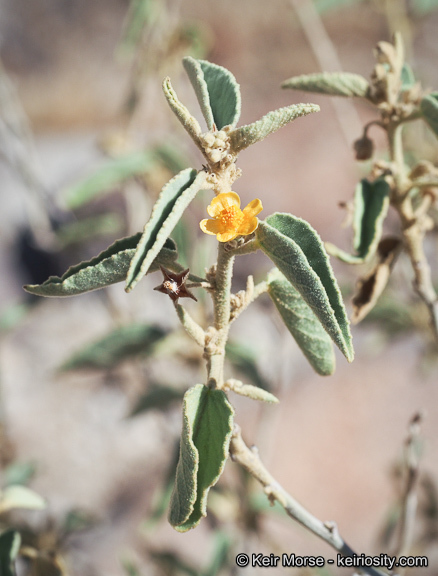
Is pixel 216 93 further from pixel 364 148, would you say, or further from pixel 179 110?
pixel 364 148

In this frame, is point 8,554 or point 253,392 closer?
point 253,392

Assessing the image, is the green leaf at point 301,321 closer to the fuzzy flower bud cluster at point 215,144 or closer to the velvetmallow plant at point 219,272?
the velvetmallow plant at point 219,272

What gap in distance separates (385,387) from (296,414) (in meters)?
0.30

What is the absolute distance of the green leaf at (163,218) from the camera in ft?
1.08

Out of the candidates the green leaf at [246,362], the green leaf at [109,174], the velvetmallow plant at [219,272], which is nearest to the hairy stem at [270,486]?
the velvetmallow plant at [219,272]

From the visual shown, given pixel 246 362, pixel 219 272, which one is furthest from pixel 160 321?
pixel 219 272

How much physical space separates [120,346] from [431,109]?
23.7 inches

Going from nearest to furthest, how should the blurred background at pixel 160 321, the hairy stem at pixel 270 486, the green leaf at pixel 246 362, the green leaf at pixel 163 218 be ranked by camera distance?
1. the green leaf at pixel 163 218
2. the hairy stem at pixel 270 486
3. the green leaf at pixel 246 362
4. the blurred background at pixel 160 321

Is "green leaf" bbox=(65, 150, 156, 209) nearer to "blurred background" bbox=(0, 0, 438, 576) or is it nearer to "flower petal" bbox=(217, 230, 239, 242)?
"blurred background" bbox=(0, 0, 438, 576)

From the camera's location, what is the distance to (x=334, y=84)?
0.50 meters

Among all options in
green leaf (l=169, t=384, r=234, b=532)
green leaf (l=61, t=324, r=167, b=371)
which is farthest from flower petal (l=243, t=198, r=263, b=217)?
green leaf (l=61, t=324, r=167, b=371)

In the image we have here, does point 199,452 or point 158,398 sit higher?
point 199,452

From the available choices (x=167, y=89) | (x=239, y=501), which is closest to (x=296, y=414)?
(x=239, y=501)

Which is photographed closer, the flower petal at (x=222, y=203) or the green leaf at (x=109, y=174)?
the flower petal at (x=222, y=203)
